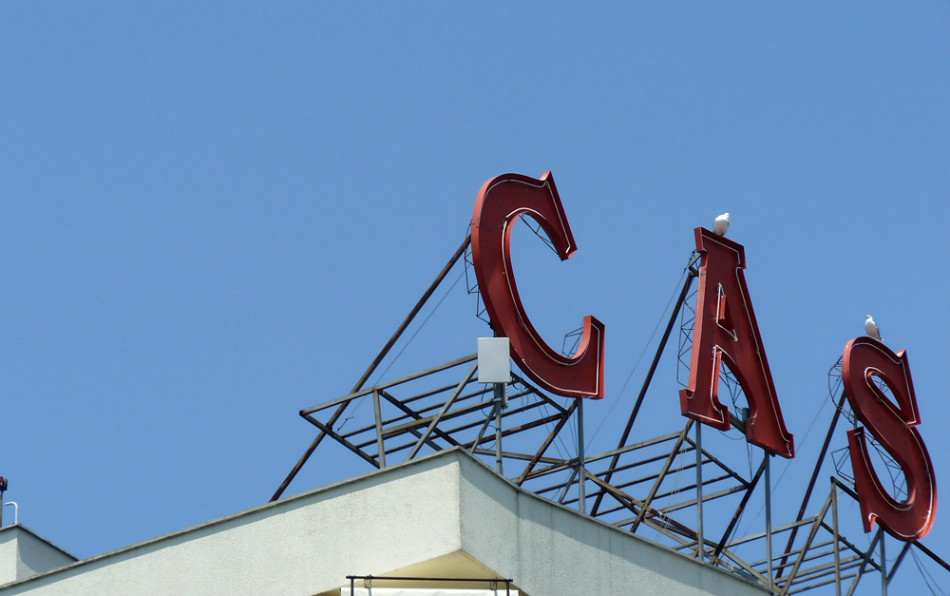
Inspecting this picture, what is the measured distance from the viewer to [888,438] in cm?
4494

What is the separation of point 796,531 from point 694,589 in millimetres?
11903

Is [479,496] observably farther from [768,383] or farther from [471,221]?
[768,383]

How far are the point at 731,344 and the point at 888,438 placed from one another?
6495 mm

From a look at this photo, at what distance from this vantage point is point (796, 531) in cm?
4569

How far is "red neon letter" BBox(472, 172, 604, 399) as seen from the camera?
115 ft

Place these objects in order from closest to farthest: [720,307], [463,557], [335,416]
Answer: [463,557]
[335,416]
[720,307]

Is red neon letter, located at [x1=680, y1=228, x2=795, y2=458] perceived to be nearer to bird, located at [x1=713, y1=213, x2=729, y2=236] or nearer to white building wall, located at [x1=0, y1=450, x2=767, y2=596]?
bird, located at [x1=713, y1=213, x2=729, y2=236]

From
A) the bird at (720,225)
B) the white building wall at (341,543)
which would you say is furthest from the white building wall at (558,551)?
the bird at (720,225)

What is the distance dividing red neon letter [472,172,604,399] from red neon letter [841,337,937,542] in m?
8.96

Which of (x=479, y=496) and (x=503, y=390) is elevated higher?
(x=503, y=390)

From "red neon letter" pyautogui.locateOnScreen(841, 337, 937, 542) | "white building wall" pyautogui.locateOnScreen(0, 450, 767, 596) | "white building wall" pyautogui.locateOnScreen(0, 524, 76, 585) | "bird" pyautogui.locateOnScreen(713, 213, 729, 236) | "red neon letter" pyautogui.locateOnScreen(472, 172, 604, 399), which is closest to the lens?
"white building wall" pyautogui.locateOnScreen(0, 450, 767, 596)

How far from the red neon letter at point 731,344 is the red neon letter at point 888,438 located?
11.6 feet

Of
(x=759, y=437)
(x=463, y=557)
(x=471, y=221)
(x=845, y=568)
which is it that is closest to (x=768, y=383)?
(x=759, y=437)

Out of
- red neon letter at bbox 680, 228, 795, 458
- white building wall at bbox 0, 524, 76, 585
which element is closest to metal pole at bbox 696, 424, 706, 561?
red neon letter at bbox 680, 228, 795, 458
